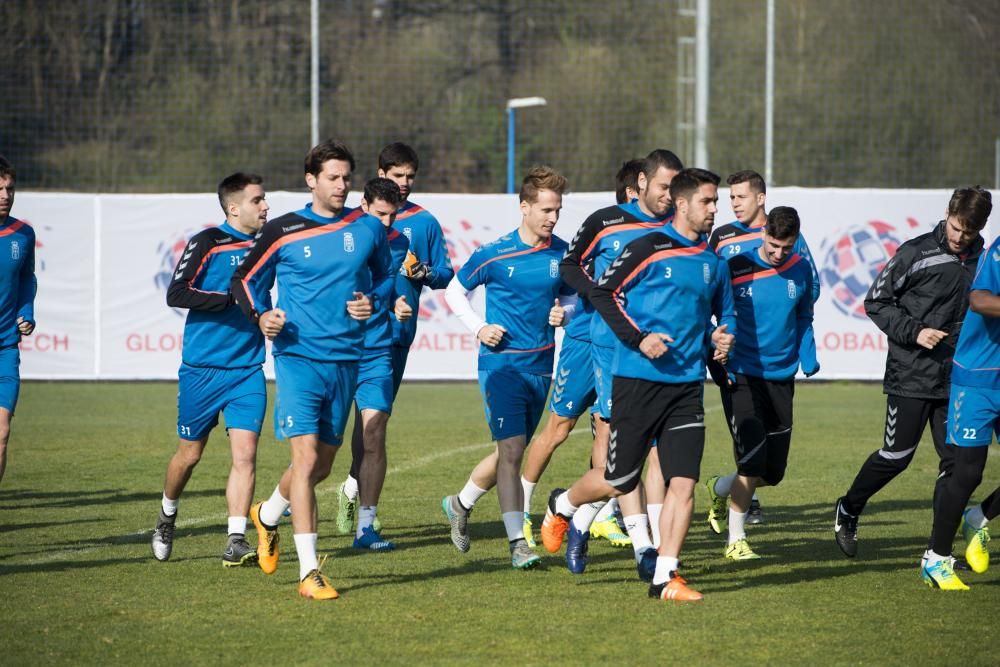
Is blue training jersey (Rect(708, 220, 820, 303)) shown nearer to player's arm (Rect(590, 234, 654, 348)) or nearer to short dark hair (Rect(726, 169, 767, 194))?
short dark hair (Rect(726, 169, 767, 194))

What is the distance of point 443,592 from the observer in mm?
7602

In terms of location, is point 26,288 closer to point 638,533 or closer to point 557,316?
point 557,316

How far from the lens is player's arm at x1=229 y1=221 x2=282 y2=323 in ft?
24.6

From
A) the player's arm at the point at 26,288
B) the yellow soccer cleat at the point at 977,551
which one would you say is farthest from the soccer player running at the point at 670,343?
the player's arm at the point at 26,288

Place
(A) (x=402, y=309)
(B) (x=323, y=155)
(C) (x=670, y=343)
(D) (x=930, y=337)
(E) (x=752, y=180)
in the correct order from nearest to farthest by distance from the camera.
Answer: (C) (x=670, y=343) → (B) (x=323, y=155) → (D) (x=930, y=337) → (A) (x=402, y=309) → (E) (x=752, y=180)

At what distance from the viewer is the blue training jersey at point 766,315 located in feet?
28.1

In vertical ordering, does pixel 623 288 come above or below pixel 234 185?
below

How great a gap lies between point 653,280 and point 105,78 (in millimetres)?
26423

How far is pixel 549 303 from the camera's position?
28.7 ft

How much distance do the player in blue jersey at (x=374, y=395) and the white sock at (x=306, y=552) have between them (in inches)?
64.0

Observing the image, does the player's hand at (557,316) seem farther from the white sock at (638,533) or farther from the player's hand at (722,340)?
the player's hand at (722,340)

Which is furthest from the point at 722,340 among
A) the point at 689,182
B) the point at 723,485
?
the point at 723,485

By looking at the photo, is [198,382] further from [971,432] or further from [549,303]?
[971,432]

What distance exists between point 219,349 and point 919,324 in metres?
4.04
